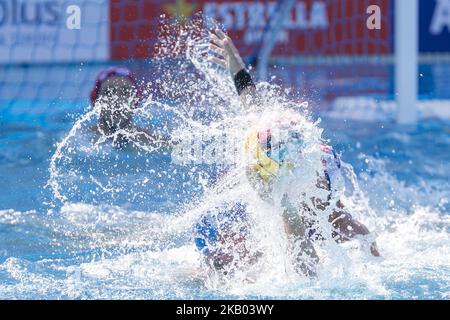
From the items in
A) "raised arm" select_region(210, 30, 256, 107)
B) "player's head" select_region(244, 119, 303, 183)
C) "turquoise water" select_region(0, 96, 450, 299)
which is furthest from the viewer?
"raised arm" select_region(210, 30, 256, 107)

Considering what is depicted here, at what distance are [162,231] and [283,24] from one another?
4.76m

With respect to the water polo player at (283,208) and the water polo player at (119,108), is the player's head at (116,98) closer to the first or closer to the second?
the water polo player at (119,108)

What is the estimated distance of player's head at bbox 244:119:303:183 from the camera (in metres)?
3.50

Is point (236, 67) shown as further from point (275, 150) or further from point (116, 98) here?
point (116, 98)

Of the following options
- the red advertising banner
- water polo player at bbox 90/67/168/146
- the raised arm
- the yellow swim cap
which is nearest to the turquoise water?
water polo player at bbox 90/67/168/146

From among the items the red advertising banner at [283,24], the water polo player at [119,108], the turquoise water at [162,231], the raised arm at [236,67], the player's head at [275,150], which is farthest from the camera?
the red advertising banner at [283,24]

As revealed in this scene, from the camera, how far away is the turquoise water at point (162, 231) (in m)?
3.72

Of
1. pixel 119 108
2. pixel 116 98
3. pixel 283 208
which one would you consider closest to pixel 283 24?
pixel 116 98

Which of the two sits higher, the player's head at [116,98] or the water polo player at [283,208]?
the player's head at [116,98]

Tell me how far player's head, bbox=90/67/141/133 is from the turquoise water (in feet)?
0.55

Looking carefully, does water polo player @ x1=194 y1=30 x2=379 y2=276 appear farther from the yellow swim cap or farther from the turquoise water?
the turquoise water

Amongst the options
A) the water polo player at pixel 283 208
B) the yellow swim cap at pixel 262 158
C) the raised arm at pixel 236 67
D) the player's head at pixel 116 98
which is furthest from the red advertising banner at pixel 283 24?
the yellow swim cap at pixel 262 158

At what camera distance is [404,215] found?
500 centimetres

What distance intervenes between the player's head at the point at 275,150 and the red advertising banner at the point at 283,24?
529cm
